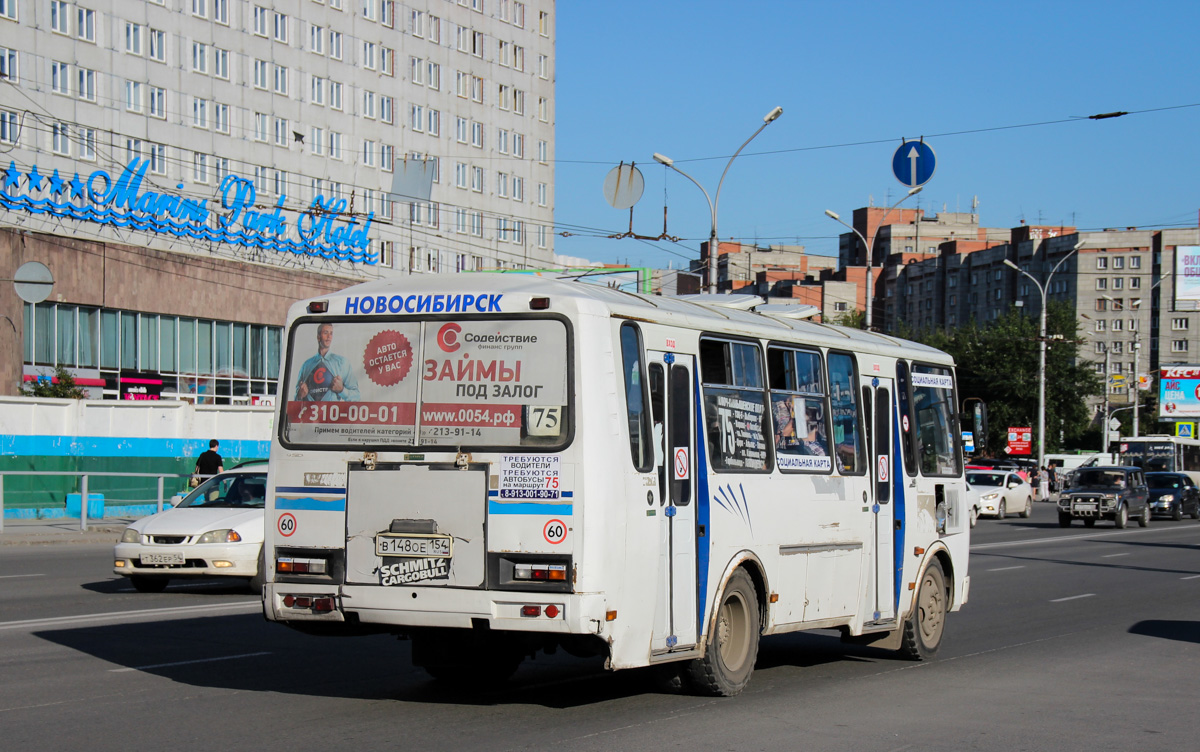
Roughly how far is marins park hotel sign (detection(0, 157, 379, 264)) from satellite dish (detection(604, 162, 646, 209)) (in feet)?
54.0

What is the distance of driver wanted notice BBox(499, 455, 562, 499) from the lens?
7.95m

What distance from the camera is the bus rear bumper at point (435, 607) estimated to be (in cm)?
783

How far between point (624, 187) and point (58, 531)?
1282 cm

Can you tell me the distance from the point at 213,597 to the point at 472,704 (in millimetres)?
7571

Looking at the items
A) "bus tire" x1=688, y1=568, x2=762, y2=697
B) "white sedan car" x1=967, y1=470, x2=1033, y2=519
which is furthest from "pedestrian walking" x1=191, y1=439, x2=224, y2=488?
"white sedan car" x1=967, y1=470, x2=1033, y2=519

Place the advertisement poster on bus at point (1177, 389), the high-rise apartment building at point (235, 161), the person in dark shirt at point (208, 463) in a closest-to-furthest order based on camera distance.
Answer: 1. the person in dark shirt at point (208, 463)
2. the high-rise apartment building at point (235, 161)
3. the advertisement poster on bus at point (1177, 389)

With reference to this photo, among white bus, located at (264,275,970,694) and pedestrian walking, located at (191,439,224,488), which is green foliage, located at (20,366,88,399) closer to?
pedestrian walking, located at (191,439,224,488)

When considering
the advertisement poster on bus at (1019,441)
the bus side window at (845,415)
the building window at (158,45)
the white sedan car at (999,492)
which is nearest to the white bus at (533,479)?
the bus side window at (845,415)

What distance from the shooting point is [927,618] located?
12.1m

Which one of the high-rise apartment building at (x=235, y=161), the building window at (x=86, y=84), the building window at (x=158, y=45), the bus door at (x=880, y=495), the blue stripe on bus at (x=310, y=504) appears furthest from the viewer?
the building window at (x=158, y=45)

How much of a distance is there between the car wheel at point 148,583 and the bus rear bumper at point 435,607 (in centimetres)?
801

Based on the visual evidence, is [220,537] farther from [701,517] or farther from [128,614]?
[701,517]

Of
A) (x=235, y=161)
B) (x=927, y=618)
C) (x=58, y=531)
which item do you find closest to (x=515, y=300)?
(x=927, y=618)

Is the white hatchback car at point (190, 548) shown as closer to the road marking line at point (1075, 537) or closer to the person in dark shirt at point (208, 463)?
the person in dark shirt at point (208, 463)
